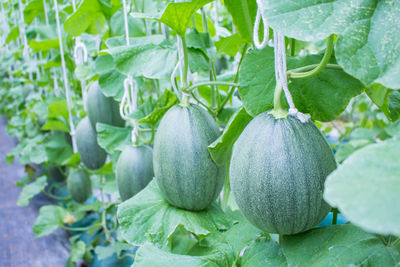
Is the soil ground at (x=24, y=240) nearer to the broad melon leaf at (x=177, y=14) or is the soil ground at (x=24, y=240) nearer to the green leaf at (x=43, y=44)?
the green leaf at (x=43, y=44)

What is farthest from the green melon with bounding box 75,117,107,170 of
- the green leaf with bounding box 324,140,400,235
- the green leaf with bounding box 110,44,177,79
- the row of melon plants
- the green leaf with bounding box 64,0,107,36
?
the green leaf with bounding box 324,140,400,235

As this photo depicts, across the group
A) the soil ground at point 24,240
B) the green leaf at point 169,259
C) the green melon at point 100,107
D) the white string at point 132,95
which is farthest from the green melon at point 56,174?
the green leaf at point 169,259

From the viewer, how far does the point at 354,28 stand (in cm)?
38

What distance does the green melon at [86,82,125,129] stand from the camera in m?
1.34

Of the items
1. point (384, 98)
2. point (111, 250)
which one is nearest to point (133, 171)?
point (384, 98)

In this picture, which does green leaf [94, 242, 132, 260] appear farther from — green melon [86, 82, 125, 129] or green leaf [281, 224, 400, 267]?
green leaf [281, 224, 400, 267]

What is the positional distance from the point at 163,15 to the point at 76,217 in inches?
77.7

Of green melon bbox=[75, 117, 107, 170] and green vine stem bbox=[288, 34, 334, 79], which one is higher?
green vine stem bbox=[288, 34, 334, 79]

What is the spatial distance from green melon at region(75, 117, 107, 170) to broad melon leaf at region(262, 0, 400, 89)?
125cm

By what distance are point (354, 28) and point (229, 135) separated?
274 millimetres

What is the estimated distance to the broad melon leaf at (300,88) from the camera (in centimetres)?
55

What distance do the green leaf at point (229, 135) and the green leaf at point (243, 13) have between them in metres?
0.17

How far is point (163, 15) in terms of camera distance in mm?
619

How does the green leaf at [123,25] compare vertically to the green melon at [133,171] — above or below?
above
